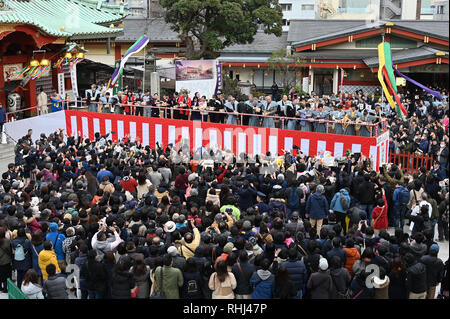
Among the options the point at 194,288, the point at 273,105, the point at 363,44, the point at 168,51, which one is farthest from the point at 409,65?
the point at 194,288

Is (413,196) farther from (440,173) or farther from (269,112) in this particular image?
(269,112)

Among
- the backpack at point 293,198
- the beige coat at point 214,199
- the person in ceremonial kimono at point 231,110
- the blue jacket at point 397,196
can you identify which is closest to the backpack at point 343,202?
the backpack at point 293,198

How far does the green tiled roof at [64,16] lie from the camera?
20875 millimetres

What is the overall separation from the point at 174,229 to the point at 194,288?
142 cm

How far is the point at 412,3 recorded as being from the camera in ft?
159

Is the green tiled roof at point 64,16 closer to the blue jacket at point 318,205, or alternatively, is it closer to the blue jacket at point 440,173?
the blue jacket at point 318,205

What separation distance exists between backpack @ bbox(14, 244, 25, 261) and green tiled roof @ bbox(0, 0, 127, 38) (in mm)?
13190

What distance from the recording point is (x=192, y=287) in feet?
25.6

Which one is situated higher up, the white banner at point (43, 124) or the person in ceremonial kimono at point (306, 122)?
the person in ceremonial kimono at point (306, 122)

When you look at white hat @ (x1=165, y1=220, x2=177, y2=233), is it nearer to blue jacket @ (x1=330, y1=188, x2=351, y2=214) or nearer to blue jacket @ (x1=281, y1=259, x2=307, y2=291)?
blue jacket @ (x1=281, y1=259, x2=307, y2=291)

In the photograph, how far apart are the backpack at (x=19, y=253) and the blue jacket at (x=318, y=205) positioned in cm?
557

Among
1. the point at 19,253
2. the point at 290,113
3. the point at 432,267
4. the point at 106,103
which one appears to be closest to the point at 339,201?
the point at 432,267

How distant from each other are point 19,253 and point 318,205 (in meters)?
5.75
